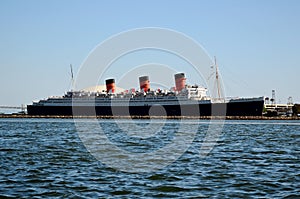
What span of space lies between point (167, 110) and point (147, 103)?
570cm

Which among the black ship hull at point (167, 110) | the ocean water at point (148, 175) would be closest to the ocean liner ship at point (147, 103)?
the black ship hull at point (167, 110)

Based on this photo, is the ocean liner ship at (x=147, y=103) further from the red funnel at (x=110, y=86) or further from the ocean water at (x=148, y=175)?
the ocean water at (x=148, y=175)

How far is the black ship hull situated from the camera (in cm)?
10032

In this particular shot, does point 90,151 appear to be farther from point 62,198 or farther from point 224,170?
point 62,198

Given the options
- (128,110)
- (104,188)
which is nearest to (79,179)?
(104,188)

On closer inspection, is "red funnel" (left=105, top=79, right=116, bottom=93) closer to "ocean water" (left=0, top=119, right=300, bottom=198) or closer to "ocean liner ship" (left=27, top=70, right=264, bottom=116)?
"ocean liner ship" (left=27, top=70, right=264, bottom=116)

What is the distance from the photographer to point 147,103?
11056 cm

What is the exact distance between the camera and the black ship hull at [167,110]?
329 ft

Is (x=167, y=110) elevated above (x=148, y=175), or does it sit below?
above

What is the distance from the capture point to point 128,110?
11200 cm

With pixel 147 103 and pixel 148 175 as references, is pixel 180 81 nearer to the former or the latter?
pixel 147 103

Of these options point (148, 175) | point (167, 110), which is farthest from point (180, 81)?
point (148, 175)

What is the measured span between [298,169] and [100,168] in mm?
6057

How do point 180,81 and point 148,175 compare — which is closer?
point 148,175
